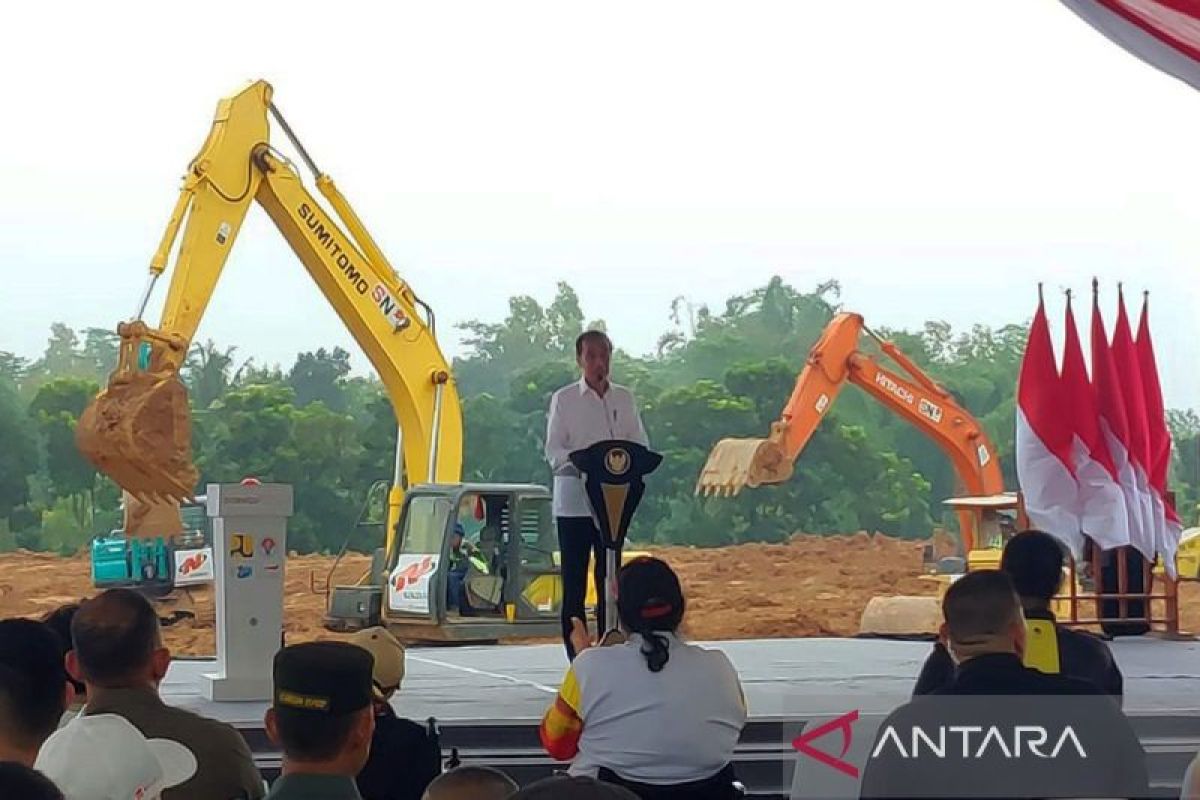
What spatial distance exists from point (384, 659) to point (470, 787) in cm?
91

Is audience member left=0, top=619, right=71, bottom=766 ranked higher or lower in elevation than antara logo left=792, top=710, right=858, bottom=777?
higher

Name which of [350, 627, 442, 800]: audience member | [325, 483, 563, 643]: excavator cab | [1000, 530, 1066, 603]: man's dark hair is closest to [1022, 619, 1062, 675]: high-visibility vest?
[1000, 530, 1066, 603]: man's dark hair

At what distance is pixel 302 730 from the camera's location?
2490mm

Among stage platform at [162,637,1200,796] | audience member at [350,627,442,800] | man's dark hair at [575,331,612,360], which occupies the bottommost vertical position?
stage platform at [162,637,1200,796]

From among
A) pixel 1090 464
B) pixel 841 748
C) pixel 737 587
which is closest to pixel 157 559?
pixel 737 587

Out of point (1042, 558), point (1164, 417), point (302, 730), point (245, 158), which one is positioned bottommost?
point (302, 730)

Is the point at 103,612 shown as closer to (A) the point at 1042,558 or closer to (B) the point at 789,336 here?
(A) the point at 1042,558

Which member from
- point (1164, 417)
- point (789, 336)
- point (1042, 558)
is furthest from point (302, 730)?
point (789, 336)

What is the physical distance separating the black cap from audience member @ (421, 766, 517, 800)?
0.17 metres

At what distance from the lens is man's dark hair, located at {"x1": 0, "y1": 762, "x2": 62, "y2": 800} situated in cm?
183

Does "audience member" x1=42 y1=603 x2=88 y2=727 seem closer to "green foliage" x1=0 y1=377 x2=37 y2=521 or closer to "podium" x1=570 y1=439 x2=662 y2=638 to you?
"podium" x1=570 y1=439 x2=662 y2=638

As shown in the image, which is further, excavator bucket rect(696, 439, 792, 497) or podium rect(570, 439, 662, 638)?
excavator bucket rect(696, 439, 792, 497)

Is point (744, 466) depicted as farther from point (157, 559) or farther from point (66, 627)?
point (66, 627)

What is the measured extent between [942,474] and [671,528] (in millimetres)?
3862
